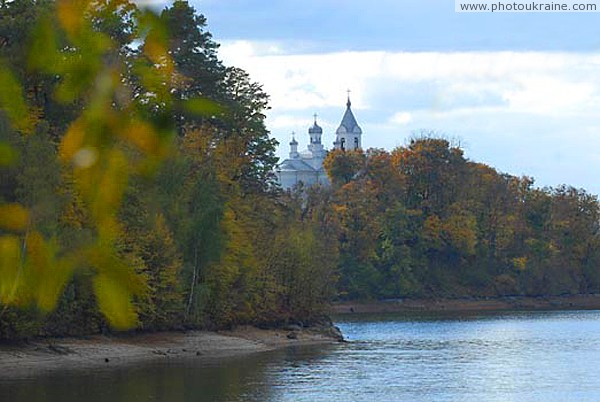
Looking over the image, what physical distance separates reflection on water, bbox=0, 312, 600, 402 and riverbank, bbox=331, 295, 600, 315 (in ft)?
111

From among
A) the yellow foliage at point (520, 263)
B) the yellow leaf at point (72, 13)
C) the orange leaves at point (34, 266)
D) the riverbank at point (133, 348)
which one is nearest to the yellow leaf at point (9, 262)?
the orange leaves at point (34, 266)

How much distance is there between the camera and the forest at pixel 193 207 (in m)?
3.33

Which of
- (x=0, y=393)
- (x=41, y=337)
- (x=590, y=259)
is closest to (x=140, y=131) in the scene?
(x=0, y=393)

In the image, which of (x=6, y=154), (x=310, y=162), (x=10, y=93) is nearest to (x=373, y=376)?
(x=6, y=154)

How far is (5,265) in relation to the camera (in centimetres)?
349

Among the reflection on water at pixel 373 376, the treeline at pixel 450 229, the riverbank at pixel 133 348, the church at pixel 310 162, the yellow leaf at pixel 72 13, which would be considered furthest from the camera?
the church at pixel 310 162

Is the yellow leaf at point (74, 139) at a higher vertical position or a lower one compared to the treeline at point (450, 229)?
lower

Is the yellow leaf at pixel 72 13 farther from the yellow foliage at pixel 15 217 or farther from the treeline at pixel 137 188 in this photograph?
the yellow foliage at pixel 15 217

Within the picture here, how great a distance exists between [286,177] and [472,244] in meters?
65.4

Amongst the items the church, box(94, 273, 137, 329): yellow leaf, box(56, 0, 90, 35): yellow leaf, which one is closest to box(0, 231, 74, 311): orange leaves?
box(94, 273, 137, 329): yellow leaf

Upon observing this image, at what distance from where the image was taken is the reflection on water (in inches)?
1545

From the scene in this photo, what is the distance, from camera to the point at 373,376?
46.2 m

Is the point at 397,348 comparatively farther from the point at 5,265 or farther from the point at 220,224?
the point at 5,265

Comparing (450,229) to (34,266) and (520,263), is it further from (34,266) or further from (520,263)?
(34,266)
